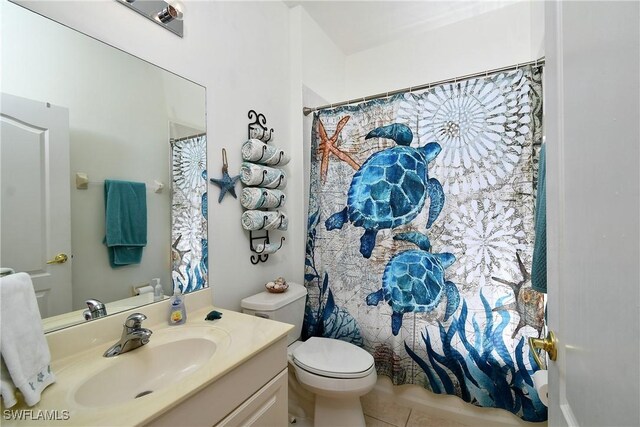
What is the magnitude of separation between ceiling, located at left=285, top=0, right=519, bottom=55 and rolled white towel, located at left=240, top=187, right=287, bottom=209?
144 cm

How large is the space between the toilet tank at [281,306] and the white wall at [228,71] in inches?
4.4

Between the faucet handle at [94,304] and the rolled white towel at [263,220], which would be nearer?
the faucet handle at [94,304]

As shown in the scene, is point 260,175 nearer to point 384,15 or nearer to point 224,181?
point 224,181

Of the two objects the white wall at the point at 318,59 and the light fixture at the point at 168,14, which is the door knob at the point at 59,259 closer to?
the light fixture at the point at 168,14

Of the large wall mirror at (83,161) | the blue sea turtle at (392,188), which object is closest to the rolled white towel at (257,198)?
the large wall mirror at (83,161)

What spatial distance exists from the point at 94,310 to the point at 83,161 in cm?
52

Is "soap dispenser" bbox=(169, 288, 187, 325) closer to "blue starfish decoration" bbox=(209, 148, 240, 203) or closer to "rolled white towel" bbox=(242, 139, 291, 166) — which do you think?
"blue starfish decoration" bbox=(209, 148, 240, 203)

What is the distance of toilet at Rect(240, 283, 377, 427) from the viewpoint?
52.6 inches

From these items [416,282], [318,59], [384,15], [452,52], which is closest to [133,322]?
[416,282]

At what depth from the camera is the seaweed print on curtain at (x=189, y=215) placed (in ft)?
4.13

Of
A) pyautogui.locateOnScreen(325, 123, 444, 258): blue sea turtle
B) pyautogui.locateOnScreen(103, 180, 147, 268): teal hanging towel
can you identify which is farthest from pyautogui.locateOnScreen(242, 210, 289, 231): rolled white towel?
pyautogui.locateOnScreen(103, 180, 147, 268): teal hanging towel

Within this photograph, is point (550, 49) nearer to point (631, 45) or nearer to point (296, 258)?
point (631, 45)

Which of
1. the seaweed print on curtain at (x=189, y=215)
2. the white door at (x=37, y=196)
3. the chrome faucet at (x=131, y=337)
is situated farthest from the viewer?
the seaweed print on curtain at (x=189, y=215)

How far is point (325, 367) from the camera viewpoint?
1376mm
